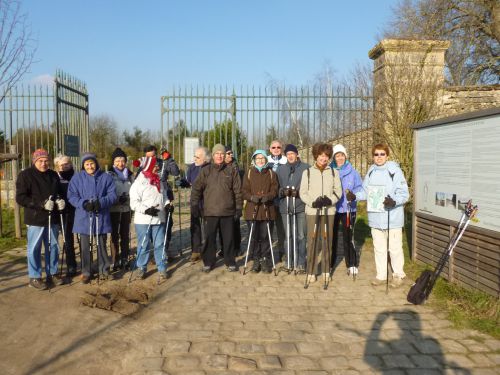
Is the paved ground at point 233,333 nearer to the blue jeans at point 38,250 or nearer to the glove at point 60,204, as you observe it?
the blue jeans at point 38,250

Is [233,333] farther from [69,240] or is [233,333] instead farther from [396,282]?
[69,240]

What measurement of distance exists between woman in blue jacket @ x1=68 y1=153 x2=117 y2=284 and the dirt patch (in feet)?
2.40

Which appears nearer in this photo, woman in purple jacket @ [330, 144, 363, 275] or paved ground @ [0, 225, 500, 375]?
paved ground @ [0, 225, 500, 375]

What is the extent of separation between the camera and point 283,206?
283 inches

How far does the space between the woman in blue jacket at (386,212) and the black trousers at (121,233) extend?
3596 millimetres

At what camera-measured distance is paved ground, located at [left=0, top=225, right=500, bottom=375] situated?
3.96 meters

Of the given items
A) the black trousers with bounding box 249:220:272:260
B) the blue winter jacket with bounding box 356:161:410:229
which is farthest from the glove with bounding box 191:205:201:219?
the blue winter jacket with bounding box 356:161:410:229

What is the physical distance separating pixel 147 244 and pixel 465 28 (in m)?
16.9

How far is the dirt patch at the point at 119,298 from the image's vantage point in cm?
546

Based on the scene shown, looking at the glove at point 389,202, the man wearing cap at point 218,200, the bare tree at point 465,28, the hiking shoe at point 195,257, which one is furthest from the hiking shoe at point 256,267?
the bare tree at point 465,28

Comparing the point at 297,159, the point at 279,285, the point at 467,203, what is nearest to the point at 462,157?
the point at 467,203

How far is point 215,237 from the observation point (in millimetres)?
7203

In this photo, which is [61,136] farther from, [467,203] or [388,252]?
[467,203]

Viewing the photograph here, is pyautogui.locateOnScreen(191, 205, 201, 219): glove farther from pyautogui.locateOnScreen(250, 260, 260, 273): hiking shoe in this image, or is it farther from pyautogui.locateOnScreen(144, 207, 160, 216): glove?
pyautogui.locateOnScreen(250, 260, 260, 273): hiking shoe
